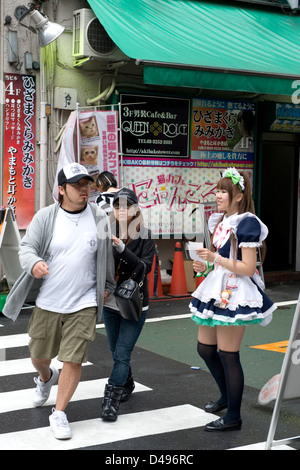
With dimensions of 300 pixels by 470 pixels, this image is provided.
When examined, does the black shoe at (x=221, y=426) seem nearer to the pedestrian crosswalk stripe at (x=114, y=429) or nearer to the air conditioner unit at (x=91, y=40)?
the pedestrian crosswalk stripe at (x=114, y=429)

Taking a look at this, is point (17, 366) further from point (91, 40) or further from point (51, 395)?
point (91, 40)

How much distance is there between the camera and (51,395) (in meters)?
6.16

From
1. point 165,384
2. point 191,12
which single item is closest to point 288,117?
point 191,12

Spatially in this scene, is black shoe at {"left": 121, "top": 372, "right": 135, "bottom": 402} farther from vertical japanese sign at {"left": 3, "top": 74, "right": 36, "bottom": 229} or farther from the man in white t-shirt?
vertical japanese sign at {"left": 3, "top": 74, "right": 36, "bottom": 229}

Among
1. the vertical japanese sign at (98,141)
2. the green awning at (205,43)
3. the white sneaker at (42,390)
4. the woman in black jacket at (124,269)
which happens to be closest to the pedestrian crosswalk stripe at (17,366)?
the white sneaker at (42,390)

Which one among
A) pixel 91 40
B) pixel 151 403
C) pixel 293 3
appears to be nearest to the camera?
pixel 151 403

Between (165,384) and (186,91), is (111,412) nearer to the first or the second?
(165,384)

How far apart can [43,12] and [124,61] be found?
148cm

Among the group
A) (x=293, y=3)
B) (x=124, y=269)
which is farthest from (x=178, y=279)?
(x=124, y=269)

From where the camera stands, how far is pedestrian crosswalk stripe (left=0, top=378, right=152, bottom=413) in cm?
591

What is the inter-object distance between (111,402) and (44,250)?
1.34 m

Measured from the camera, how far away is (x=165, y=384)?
21.7ft

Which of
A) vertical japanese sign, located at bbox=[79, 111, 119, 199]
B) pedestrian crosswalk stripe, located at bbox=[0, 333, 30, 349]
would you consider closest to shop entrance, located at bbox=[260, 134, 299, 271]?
vertical japanese sign, located at bbox=[79, 111, 119, 199]

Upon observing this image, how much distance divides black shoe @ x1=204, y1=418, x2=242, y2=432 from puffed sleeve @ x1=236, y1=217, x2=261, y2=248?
1.36 m
